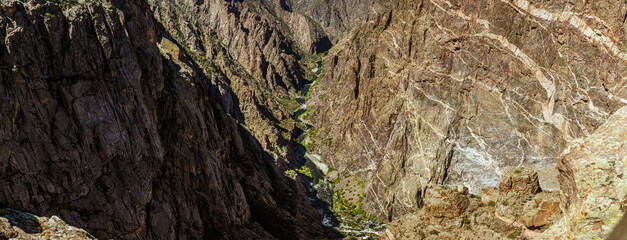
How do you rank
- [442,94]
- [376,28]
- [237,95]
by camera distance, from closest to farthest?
[442,94] → [376,28] → [237,95]

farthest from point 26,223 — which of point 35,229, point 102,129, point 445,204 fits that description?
point 445,204

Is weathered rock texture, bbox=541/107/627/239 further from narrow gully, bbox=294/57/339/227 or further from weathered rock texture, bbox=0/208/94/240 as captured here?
narrow gully, bbox=294/57/339/227

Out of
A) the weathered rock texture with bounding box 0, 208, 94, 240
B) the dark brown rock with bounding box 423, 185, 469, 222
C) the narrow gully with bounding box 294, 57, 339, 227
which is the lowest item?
the narrow gully with bounding box 294, 57, 339, 227

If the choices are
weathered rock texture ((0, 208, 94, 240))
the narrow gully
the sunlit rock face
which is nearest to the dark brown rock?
the sunlit rock face

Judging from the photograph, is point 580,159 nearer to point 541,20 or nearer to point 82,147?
point 82,147

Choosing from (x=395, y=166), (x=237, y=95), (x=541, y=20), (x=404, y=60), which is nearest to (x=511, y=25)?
(x=541, y=20)

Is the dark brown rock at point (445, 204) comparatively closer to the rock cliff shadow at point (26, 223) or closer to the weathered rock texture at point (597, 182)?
the weathered rock texture at point (597, 182)
